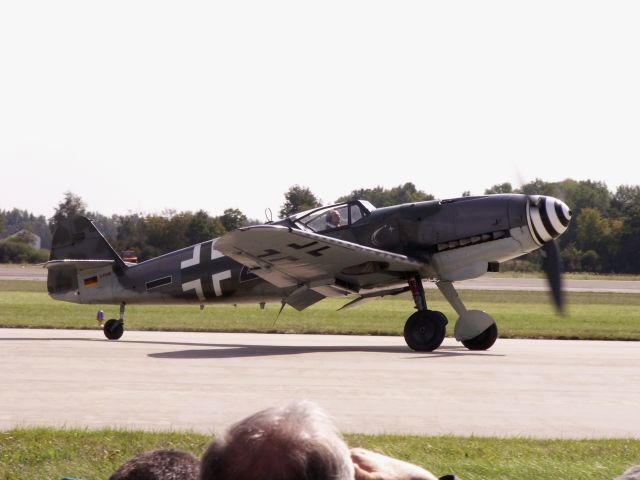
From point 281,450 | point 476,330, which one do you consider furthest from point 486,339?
point 281,450

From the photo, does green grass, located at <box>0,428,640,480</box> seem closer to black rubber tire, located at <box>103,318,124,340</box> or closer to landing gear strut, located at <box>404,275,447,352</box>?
landing gear strut, located at <box>404,275,447,352</box>

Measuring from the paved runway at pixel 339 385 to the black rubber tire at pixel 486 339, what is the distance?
0.65 feet

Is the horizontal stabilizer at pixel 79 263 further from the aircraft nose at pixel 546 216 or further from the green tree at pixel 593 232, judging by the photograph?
the green tree at pixel 593 232

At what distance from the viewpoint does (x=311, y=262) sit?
54.0 ft

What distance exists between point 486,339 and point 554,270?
191 cm

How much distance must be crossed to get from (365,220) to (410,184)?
9071 cm

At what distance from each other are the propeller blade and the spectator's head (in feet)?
49.8

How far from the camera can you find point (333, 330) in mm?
21109

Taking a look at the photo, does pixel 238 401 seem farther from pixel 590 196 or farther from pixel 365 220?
pixel 590 196

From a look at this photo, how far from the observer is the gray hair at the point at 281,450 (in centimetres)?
201

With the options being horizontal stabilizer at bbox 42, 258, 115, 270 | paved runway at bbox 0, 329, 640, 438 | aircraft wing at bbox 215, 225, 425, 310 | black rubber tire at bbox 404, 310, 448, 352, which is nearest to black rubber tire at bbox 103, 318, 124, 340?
paved runway at bbox 0, 329, 640, 438

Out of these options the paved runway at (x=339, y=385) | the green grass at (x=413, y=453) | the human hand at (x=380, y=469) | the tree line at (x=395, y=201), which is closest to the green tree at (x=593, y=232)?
the tree line at (x=395, y=201)

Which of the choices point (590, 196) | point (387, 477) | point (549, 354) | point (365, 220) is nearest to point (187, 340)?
point (365, 220)

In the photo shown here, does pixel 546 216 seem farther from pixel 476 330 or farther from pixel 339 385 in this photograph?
pixel 339 385
